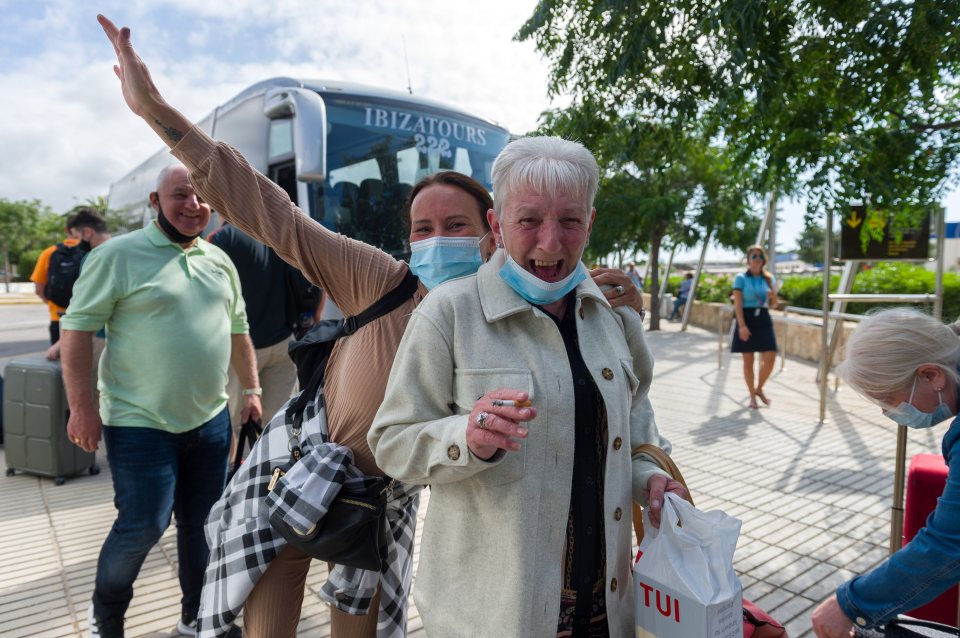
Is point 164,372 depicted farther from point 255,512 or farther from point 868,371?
→ point 868,371

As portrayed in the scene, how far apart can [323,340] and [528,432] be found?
0.85 metres

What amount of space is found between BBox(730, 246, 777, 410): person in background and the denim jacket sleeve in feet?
21.7

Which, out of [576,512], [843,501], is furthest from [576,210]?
[843,501]

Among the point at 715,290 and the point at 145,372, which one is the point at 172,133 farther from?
the point at 715,290

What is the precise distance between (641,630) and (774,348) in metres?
7.34

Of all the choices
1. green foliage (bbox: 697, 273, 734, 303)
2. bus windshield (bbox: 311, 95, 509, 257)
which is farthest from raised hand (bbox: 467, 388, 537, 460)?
green foliage (bbox: 697, 273, 734, 303)

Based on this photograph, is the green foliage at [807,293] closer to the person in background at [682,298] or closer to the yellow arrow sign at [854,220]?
the person in background at [682,298]

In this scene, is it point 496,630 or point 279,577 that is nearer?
point 496,630

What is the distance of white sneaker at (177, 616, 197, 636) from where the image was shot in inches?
119

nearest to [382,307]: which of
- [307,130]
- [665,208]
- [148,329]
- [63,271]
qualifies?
[148,329]

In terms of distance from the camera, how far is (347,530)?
171 centimetres

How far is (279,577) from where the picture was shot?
189 cm

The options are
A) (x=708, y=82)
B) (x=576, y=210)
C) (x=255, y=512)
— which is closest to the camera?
(x=576, y=210)

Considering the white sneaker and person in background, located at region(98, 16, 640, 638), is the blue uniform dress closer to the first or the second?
the white sneaker
